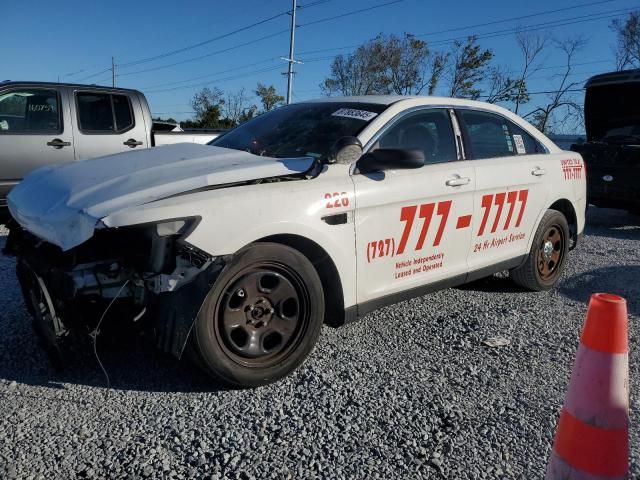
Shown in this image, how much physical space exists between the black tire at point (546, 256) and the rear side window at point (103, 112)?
5301mm

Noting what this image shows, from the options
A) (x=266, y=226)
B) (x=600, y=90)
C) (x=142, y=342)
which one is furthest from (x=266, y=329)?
(x=600, y=90)

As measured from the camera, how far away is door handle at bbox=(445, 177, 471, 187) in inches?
142

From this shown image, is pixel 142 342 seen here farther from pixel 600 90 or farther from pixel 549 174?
pixel 600 90

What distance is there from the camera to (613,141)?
8359 millimetres

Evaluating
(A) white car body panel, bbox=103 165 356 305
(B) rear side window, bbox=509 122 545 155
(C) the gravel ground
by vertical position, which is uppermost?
(B) rear side window, bbox=509 122 545 155

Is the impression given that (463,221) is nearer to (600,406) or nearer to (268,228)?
(268,228)

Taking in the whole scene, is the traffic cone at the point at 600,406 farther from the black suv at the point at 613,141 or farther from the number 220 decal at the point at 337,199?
the black suv at the point at 613,141

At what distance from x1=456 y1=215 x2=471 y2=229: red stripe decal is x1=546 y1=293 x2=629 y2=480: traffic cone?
1926 millimetres

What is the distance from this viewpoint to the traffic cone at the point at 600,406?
5.71 feet

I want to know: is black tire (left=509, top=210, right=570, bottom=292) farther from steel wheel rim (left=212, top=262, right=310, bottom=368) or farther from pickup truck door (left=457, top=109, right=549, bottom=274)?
steel wheel rim (left=212, top=262, right=310, bottom=368)

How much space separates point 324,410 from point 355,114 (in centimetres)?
193

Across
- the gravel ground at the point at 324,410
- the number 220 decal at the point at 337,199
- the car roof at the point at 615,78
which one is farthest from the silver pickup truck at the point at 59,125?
the car roof at the point at 615,78

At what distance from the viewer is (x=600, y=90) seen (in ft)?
29.4

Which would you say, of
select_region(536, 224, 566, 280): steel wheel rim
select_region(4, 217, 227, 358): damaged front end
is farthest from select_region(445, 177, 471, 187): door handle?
select_region(4, 217, 227, 358): damaged front end
